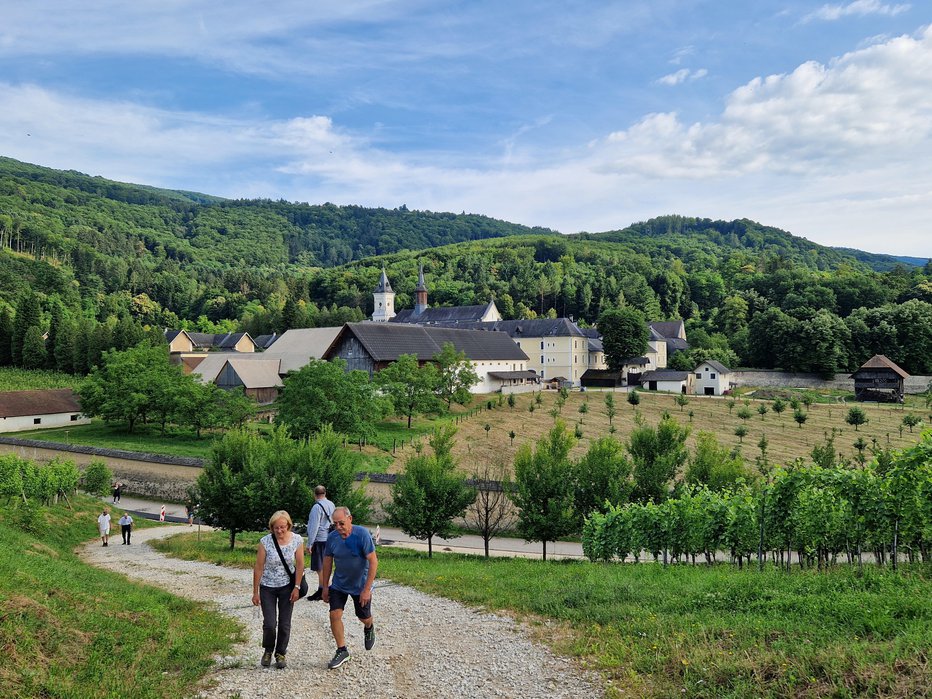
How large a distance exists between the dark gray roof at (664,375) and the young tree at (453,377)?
96.9 ft

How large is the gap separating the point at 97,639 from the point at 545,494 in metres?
15.6

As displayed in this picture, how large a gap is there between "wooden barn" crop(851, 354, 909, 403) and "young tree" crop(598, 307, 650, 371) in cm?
2376

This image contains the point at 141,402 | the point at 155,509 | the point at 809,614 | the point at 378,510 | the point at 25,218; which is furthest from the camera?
the point at 25,218

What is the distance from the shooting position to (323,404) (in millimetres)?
35969

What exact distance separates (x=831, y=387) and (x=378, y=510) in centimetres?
6765

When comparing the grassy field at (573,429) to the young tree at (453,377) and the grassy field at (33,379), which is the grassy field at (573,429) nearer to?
the young tree at (453,377)

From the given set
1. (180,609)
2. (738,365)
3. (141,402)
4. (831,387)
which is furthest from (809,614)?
(738,365)

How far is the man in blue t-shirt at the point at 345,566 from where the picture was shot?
7105mm

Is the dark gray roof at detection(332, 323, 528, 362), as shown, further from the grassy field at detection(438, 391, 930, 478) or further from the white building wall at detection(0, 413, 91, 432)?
the white building wall at detection(0, 413, 91, 432)

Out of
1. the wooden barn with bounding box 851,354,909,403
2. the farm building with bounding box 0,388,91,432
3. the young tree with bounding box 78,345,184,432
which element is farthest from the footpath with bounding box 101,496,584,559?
the wooden barn with bounding box 851,354,909,403

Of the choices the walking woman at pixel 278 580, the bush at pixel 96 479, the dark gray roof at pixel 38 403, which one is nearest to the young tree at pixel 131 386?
the dark gray roof at pixel 38 403

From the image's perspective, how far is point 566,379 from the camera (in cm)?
7788

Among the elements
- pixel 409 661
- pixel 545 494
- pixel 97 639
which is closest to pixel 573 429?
pixel 545 494

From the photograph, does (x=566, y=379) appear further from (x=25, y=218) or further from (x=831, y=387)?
(x=25, y=218)
